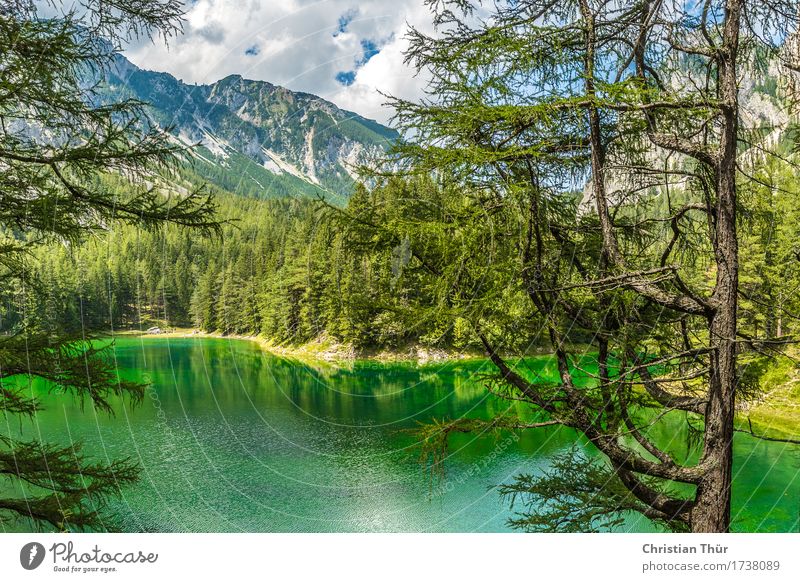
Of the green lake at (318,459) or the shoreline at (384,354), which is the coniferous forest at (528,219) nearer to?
the shoreline at (384,354)

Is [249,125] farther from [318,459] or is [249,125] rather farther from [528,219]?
[528,219]

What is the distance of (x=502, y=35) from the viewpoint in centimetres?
309

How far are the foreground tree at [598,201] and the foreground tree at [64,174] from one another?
6.46ft

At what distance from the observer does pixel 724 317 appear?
8.46 feet

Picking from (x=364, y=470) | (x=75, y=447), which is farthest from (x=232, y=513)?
(x=75, y=447)

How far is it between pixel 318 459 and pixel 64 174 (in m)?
11.2

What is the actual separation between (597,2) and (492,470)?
10804mm
